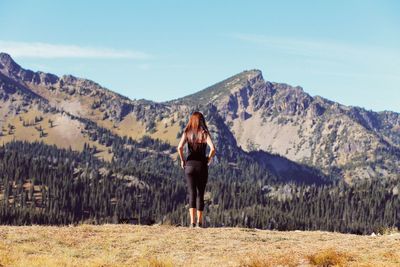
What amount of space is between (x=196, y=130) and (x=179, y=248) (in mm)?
6580

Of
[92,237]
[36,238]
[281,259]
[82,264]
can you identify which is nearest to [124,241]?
[92,237]

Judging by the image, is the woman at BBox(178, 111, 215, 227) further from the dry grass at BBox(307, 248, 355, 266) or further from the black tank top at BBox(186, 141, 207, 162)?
the dry grass at BBox(307, 248, 355, 266)

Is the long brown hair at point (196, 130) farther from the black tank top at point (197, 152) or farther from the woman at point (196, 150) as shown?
the black tank top at point (197, 152)

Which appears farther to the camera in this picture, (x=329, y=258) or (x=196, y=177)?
(x=196, y=177)

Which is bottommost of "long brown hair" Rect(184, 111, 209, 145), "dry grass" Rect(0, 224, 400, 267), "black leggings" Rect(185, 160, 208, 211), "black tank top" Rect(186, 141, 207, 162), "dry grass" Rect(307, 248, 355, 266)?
"dry grass" Rect(0, 224, 400, 267)

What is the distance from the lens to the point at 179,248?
66.1ft

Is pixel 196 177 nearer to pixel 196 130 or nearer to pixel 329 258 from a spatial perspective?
pixel 196 130

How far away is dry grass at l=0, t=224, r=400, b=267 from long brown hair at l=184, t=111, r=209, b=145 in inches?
167

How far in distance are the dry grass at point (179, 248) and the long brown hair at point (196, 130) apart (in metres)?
4.24

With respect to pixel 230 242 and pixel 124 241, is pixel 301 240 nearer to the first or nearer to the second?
pixel 230 242

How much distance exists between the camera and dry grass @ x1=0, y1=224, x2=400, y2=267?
17188 millimetres

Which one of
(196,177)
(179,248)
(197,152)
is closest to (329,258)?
(179,248)

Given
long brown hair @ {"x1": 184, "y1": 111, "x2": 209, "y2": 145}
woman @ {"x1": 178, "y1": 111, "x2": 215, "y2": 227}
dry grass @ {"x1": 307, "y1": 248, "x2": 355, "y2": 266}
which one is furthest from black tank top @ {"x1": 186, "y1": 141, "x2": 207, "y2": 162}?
dry grass @ {"x1": 307, "y1": 248, "x2": 355, "y2": 266}

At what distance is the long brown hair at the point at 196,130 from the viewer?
81.6 feet
